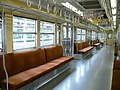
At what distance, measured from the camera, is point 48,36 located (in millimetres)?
6902

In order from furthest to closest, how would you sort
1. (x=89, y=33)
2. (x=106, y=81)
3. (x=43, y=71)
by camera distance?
(x=89, y=33) → (x=106, y=81) → (x=43, y=71)

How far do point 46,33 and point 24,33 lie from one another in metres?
1.59

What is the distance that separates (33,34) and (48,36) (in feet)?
4.06

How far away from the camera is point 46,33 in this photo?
6.65 meters

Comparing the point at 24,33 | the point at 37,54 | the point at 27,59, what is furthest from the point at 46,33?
the point at 27,59

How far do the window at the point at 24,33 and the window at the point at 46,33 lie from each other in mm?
546

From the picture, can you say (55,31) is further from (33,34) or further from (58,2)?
(58,2)

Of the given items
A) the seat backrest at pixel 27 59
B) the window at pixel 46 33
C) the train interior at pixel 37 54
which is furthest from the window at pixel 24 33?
the seat backrest at pixel 27 59

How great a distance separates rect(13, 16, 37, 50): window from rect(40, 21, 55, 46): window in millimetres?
546

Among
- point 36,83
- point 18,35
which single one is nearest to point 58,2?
point 18,35

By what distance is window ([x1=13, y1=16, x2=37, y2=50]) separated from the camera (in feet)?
15.8

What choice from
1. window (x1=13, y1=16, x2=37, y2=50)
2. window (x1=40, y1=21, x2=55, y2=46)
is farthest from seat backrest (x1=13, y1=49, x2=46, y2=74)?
window (x1=40, y1=21, x2=55, y2=46)

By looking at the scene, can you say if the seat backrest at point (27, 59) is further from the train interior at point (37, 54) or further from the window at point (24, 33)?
the window at point (24, 33)

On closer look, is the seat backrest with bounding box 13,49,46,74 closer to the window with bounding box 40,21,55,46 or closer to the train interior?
the train interior
